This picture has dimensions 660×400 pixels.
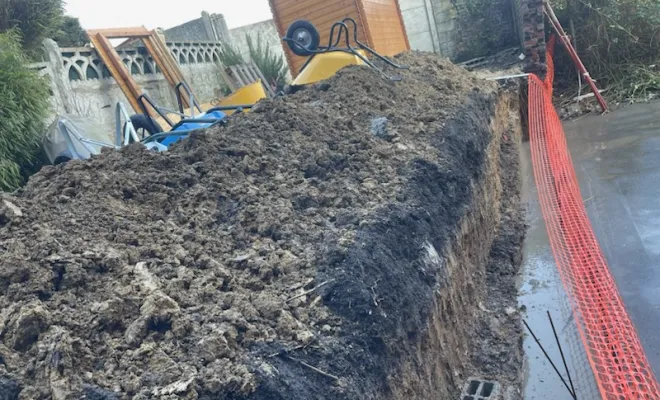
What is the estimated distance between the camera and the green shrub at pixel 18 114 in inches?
252

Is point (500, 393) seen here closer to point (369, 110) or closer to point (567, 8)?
point (369, 110)

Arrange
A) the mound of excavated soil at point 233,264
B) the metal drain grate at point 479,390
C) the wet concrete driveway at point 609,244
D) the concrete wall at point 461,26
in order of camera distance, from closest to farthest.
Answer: the mound of excavated soil at point 233,264 → the metal drain grate at point 479,390 → the wet concrete driveway at point 609,244 → the concrete wall at point 461,26

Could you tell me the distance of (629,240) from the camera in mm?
4730

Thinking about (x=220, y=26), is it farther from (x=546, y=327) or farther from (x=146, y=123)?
(x=546, y=327)

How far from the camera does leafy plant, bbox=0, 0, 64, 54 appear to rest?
8.89m

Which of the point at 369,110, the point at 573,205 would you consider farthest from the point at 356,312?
the point at 573,205

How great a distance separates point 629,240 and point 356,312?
11.5 feet

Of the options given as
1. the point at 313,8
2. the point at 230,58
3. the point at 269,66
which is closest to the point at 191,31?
the point at 230,58

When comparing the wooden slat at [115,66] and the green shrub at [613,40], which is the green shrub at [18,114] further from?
the green shrub at [613,40]

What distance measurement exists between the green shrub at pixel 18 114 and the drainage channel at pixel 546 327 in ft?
19.4

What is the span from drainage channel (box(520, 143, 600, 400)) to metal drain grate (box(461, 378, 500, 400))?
11.1 inches

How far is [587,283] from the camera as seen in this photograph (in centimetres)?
395

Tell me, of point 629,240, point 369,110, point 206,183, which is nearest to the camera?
point 206,183

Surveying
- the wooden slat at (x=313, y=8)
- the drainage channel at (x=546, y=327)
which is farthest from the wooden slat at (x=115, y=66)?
the drainage channel at (x=546, y=327)
